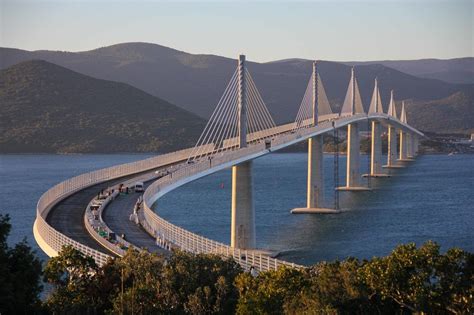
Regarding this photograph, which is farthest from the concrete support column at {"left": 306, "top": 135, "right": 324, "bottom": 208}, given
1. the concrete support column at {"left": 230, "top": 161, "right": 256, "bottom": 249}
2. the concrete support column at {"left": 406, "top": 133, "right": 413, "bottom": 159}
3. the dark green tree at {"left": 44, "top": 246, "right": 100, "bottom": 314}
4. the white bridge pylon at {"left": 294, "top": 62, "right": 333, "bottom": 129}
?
the concrete support column at {"left": 406, "top": 133, "right": 413, "bottom": 159}

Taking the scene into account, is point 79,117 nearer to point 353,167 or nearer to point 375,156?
point 375,156

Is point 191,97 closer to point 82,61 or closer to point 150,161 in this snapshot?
point 82,61

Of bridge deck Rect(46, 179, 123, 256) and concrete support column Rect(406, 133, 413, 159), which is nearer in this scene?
bridge deck Rect(46, 179, 123, 256)

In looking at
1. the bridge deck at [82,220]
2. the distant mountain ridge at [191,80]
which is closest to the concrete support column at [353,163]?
the bridge deck at [82,220]

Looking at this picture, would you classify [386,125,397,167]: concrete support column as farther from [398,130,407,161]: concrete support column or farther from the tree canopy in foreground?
the tree canopy in foreground

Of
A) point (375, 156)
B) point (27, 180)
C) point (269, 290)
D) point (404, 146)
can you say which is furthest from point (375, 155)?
point (269, 290)
